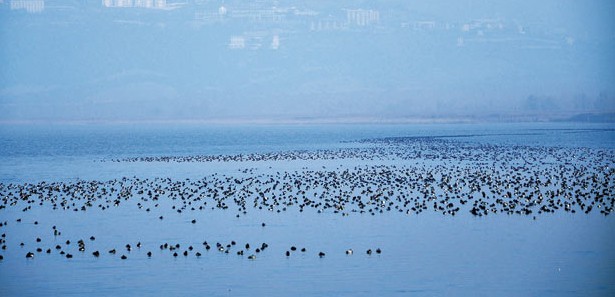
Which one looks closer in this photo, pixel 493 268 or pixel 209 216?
pixel 493 268

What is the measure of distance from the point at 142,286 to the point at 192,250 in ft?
15.2

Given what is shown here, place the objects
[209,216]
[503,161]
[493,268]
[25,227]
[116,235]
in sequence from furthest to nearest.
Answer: [503,161], [209,216], [25,227], [116,235], [493,268]

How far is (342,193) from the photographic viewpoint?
39000 mm

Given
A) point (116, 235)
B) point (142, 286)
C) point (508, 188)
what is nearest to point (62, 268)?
point (142, 286)

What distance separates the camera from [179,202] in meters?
38.0

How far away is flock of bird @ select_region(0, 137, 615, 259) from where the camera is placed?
3291 centimetres

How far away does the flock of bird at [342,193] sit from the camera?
108 ft

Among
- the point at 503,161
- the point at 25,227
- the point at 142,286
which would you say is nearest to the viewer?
the point at 142,286

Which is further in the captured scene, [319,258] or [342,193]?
[342,193]

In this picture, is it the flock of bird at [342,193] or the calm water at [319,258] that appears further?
the flock of bird at [342,193]

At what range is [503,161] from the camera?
2469 inches

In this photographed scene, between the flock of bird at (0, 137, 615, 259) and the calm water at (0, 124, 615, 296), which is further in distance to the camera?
the flock of bird at (0, 137, 615, 259)

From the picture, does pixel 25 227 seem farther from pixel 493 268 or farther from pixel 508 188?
pixel 508 188

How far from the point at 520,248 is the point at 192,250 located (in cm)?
1044
